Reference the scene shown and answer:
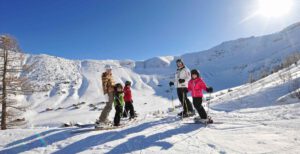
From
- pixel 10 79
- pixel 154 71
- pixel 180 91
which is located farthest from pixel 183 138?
pixel 154 71

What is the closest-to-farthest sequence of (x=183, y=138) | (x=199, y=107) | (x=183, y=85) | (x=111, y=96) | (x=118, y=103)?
(x=183, y=138) < (x=199, y=107) < (x=118, y=103) < (x=111, y=96) < (x=183, y=85)

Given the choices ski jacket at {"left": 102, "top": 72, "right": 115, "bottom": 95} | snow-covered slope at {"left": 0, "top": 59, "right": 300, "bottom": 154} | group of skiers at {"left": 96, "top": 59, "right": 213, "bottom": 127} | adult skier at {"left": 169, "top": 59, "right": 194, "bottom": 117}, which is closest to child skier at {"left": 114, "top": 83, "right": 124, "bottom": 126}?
group of skiers at {"left": 96, "top": 59, "right": 213, "bottom": 127}

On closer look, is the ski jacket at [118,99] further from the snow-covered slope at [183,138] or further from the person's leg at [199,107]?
the person's leg at [199,107]

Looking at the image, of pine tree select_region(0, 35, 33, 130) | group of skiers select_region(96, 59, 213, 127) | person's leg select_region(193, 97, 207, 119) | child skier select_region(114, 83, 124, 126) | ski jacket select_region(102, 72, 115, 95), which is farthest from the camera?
pine tree select_region(0, 35, 33, 130)

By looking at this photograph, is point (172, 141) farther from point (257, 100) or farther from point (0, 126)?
point (0, 126)

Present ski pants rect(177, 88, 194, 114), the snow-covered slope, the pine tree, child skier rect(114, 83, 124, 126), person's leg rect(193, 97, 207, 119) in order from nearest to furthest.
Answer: the snow-covered slope → person's leg rect(193, 97, 207, 119) → child skier rect(114, 83, 124, 126) → ski pants rect(177, 88, 194, 114) → the pine tree

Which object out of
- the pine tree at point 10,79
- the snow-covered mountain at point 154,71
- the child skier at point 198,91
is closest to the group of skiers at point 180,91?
the child skier at point 198,91

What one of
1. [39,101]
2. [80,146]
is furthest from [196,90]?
[39,101]

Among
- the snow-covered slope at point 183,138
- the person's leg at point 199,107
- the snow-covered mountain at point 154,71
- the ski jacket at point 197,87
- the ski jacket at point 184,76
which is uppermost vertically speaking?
the snow-covered mountain at point 154,71

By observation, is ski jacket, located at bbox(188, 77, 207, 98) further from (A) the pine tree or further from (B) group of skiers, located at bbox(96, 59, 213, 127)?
(A) the pine tree

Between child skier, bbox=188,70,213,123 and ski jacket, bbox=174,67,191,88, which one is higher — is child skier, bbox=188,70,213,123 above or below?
below

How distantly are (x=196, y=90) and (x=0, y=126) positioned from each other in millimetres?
16771

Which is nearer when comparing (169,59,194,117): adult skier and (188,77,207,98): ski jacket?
(188,77,207,98): ski jacket

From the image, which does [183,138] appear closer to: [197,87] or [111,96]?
[197,87]
